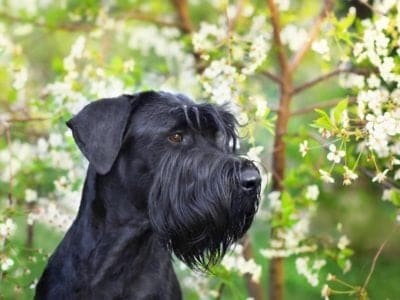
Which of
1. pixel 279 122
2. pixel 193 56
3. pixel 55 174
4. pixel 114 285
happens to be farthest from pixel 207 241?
pixel 193 56

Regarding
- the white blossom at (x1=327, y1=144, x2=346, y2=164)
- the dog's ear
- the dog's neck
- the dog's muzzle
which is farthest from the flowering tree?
the dog's ear

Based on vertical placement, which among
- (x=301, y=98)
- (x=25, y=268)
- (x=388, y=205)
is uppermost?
(x=25, y=268)

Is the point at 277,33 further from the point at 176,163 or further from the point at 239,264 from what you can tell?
the point at 176,163

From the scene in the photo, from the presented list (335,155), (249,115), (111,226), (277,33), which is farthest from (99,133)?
(277,33)

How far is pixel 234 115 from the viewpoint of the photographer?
452 cm

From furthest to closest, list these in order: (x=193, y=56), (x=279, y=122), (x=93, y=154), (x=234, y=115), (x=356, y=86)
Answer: (x=193, y=56) → (x=279, y=122) → (x=356, y=86) → (x=234, y=115) → (x=93, y=154)

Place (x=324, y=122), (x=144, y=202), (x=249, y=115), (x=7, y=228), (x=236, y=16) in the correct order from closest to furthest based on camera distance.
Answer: (x=324, y=122) < (x=144, y=202) < (x=7, y=228) < (x=249, y=115) < (x=236, y=16)

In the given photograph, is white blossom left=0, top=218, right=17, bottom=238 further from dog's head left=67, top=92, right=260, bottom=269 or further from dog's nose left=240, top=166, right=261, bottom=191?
dog's nose left=240, top=166, right=261, bottom=191

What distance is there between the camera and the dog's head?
4016mm

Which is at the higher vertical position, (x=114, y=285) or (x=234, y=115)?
(x=234, y=115)

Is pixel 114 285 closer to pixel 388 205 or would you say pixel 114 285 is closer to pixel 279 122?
pixel 279 122

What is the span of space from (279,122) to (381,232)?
10.4 ft

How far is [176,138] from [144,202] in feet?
1.11

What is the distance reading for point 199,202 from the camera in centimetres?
407
